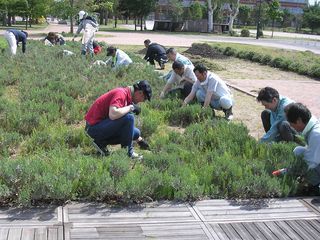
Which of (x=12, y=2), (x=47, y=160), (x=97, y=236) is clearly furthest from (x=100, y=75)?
(x=12, y=2)

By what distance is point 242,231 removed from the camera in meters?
4.25

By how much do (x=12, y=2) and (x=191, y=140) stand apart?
42212mm

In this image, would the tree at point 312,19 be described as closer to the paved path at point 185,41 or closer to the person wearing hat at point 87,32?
the paved path at point 185,41

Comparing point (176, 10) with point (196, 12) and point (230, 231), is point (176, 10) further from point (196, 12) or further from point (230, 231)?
point (230, 231)

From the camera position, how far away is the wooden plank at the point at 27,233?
3.92 metres

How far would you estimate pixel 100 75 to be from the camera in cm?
1183

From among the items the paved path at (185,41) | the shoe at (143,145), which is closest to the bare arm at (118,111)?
the shoe at (143,145)

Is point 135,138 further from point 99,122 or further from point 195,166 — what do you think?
point 195,166

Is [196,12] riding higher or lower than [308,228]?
higher

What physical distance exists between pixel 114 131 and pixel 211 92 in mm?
2928

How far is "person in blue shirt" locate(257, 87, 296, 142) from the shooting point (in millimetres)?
6238

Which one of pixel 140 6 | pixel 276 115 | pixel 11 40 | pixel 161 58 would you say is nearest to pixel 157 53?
pixel 161 58

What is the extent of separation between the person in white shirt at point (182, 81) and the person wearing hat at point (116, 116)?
139 inches

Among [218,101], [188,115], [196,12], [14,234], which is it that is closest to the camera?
[14,234]
